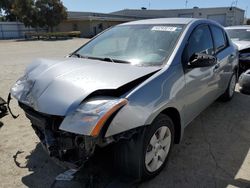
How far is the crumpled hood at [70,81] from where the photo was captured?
258cm

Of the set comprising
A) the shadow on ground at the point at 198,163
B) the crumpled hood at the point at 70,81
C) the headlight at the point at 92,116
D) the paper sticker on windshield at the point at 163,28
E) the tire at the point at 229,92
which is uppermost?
the paper sticker on windshield at the point at 163,28

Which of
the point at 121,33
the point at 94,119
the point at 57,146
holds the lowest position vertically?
the point at 57,146

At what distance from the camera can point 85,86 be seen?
2.67 metres

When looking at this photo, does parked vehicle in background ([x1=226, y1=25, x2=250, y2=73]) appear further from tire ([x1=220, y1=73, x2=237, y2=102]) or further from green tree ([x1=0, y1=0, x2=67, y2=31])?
green tree ([x1=0, y1=0, x2=67, y2=31])

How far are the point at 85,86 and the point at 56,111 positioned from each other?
0.36m

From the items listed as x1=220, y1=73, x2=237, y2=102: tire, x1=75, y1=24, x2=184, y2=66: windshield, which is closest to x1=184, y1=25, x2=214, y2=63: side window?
x1=75, y1=24, x2=184, y2=66: windshield

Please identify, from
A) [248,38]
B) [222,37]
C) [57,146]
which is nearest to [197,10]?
[248,38]

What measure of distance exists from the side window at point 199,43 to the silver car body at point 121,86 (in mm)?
102

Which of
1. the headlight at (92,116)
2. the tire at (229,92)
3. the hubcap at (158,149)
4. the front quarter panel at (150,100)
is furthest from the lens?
the tire at (229,92)

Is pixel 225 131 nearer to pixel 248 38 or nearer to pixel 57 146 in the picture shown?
pixel 57 146

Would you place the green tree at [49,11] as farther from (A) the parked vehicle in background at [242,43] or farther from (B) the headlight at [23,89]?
(B) the headlight at [23,89]

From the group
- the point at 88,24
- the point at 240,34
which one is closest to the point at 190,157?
the point at 240,34

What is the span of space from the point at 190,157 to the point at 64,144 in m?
1.75

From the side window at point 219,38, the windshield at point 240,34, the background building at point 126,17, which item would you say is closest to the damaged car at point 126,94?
the side window at point 219,38
